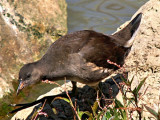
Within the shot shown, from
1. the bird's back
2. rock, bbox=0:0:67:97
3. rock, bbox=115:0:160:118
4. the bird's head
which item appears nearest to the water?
rock, bbox=0:0:67:97

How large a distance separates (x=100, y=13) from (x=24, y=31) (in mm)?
3451

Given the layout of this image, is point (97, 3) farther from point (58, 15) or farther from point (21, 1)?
point (21, 1)

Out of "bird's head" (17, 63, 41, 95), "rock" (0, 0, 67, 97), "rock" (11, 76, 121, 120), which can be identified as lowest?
"rock" (11, 76, 121, 120)

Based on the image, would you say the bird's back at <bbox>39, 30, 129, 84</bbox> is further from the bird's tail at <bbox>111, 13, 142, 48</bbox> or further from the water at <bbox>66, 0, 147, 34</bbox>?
the water at <bbox>66, 0, 147, 34</bbox>

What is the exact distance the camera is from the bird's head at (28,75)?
14.8 feet

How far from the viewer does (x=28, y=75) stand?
452cm

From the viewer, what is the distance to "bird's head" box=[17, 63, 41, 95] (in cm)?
450

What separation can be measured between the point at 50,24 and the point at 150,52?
151 inches

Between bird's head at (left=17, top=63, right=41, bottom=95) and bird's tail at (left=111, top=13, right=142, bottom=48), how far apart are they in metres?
1.61

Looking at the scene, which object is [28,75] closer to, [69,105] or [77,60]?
[77,60]

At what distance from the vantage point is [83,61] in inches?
181

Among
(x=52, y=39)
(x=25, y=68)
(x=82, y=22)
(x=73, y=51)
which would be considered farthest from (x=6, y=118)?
→ (x=82, y=22)

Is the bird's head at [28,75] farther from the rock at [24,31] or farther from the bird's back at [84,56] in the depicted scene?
the rock at [24,31]

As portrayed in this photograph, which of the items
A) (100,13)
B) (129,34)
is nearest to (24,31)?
(129,34)
